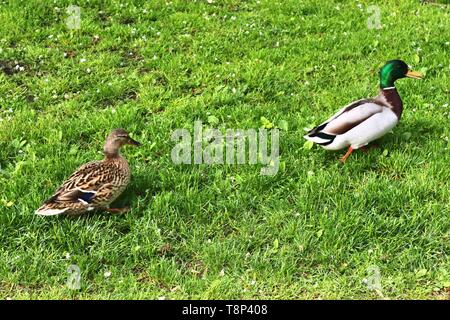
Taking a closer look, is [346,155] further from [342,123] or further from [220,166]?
[220,166]

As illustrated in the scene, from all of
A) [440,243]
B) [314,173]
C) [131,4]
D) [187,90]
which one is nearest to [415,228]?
[440,243]

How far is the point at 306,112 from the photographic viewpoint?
6.00m

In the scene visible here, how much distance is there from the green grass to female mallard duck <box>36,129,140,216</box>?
0.15 meters

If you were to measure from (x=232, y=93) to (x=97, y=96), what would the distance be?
1.52 m

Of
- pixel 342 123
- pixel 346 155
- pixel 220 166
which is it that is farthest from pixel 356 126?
pixel 220 166

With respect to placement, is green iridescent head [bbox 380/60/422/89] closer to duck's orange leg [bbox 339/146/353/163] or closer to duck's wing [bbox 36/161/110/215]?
duck's orange leg [bbox 339/146/353/163]

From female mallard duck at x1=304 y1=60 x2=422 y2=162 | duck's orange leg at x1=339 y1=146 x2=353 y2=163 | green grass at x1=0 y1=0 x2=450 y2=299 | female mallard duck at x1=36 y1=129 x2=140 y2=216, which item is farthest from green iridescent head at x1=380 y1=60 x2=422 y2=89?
female mallard duck at x1=36 y1=129 x2=140 y2=216

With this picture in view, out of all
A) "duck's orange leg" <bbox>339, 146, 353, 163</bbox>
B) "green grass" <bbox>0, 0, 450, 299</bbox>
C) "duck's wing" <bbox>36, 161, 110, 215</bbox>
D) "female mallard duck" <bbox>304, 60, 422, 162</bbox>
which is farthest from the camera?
"duck's orange leg" <bbox>339, 146, 353, 163</bbox>

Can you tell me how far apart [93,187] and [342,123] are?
2.25m

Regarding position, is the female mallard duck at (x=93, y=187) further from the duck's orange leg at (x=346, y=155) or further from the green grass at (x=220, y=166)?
the duck's orange leg at (x=346, y=155)

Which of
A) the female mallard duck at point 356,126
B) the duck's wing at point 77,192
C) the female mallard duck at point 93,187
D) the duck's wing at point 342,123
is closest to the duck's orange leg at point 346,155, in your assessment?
the female mallard duck at point 356,126

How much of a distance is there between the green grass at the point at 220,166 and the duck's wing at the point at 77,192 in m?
0.17

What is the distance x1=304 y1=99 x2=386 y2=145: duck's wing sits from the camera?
504 cm

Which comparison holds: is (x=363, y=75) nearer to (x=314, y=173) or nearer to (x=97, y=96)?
(x=314, y=173)
